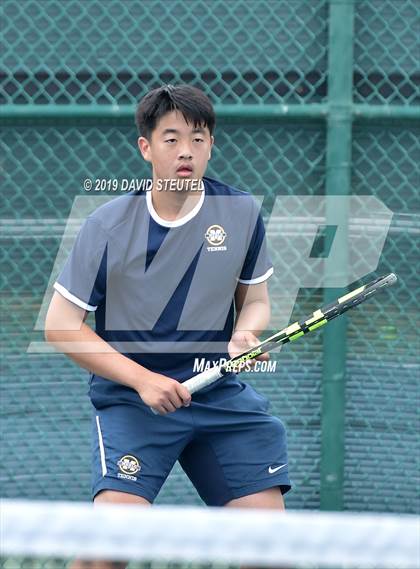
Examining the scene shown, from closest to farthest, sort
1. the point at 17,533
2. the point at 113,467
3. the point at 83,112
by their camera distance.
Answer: the point at 17,533 → the point at 113,467 → the point at 83,112

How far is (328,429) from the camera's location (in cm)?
498

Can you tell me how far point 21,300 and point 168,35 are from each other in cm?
114

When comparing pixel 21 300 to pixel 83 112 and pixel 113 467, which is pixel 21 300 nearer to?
pixel 83 112

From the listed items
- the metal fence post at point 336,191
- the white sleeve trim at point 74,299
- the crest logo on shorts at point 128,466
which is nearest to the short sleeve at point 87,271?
Answer: the white sleeve trim at point 74,299

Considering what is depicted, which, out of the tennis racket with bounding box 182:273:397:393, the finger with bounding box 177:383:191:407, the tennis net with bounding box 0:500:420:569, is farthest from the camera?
the tennis racket with bounding box 182:273:397:393

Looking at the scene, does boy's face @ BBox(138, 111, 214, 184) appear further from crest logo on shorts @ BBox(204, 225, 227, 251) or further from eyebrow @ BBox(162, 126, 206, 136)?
crest logo on shorts @ BBox(204, 225, 227, 251)

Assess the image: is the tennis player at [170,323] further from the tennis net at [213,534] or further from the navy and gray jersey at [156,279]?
the tennis net at [213,534]

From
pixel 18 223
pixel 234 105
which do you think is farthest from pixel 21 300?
pixel 234 105

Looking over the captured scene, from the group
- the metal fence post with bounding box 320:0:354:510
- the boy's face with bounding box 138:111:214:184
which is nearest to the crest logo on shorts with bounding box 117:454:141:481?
the boy's face with bounding box 138:111:214:184

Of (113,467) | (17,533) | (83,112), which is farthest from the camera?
(83,112)

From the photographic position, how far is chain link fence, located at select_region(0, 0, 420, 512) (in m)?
4.97

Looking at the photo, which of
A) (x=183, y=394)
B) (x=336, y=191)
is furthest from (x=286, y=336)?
(x=336, y=191)

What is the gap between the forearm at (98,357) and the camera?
3.53 m

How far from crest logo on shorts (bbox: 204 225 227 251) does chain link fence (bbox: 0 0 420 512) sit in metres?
1.23
